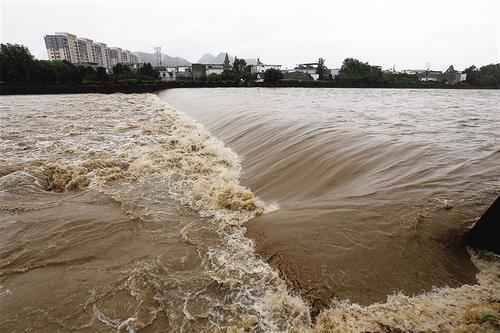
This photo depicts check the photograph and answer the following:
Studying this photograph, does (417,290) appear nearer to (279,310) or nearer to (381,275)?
(381,275)

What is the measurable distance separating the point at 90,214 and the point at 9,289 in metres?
1.73

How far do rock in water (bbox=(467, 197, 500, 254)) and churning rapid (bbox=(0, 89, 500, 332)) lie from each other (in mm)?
142

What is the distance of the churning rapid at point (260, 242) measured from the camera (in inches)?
101

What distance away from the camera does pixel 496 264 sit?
2936 mm

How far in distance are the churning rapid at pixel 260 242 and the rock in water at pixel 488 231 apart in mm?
142

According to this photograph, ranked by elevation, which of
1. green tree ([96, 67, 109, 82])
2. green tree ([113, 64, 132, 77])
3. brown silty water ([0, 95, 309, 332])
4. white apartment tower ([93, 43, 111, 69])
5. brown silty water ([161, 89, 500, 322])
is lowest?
brown silty water ([0, 95, 309, 332])

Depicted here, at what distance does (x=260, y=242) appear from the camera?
3662 millimetres

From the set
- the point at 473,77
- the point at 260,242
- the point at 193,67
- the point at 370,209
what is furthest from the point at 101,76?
the point at 473,77

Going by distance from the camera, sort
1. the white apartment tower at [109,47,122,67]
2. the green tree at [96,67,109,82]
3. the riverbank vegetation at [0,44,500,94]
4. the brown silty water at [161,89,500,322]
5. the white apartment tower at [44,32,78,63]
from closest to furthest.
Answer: the brown silty water at [161,89,500,322], the riverbank vegetation at [0,44,500,94], the green tree at [96,67,109,82], the white apartment tower at [44,32,78,63], the white apartment tower at [109,47,122,67]

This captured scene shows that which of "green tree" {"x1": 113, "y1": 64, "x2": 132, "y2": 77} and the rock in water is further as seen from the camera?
"green tree" {"x1": 113, "y1": 64, "x2": 132, "y2": 77}

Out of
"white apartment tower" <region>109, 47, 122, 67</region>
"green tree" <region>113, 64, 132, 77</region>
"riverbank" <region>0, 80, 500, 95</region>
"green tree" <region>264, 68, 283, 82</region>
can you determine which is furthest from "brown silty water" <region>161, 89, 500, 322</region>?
"white apartment tower" <region>109, 47, 122, 67</region>

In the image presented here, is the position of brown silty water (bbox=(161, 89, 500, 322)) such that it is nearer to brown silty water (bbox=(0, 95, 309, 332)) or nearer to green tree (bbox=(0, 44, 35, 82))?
brown silty water (bbox=(0, 95, 309, 332))

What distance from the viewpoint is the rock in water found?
2996 mm

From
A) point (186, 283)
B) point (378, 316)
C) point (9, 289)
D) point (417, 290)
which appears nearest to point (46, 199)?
point (9, 289)
